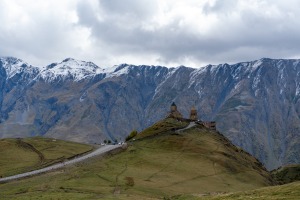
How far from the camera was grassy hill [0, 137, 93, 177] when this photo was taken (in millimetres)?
142375

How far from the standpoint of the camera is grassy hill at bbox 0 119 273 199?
97062 millimetres

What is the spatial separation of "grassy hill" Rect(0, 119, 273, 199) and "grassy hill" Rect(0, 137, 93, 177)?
1823 centimetres

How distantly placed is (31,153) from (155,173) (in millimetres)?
57221

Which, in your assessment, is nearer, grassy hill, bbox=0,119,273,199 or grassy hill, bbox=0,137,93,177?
grassy hill, bbox=0,119,273,199

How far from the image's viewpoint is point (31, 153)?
166000 mm

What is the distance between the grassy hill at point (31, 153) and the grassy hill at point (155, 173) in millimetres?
18225

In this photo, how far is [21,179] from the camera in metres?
119

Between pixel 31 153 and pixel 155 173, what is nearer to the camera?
pixel 155 173

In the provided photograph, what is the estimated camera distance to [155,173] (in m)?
131

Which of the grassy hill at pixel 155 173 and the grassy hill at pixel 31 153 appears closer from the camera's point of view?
the grassy hill at pixel 155 173

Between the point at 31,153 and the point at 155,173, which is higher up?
the point at 31,153

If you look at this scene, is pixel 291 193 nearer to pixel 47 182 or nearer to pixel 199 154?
pixel 47 182

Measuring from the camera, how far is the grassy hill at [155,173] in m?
97.1

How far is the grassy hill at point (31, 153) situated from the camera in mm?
142375
